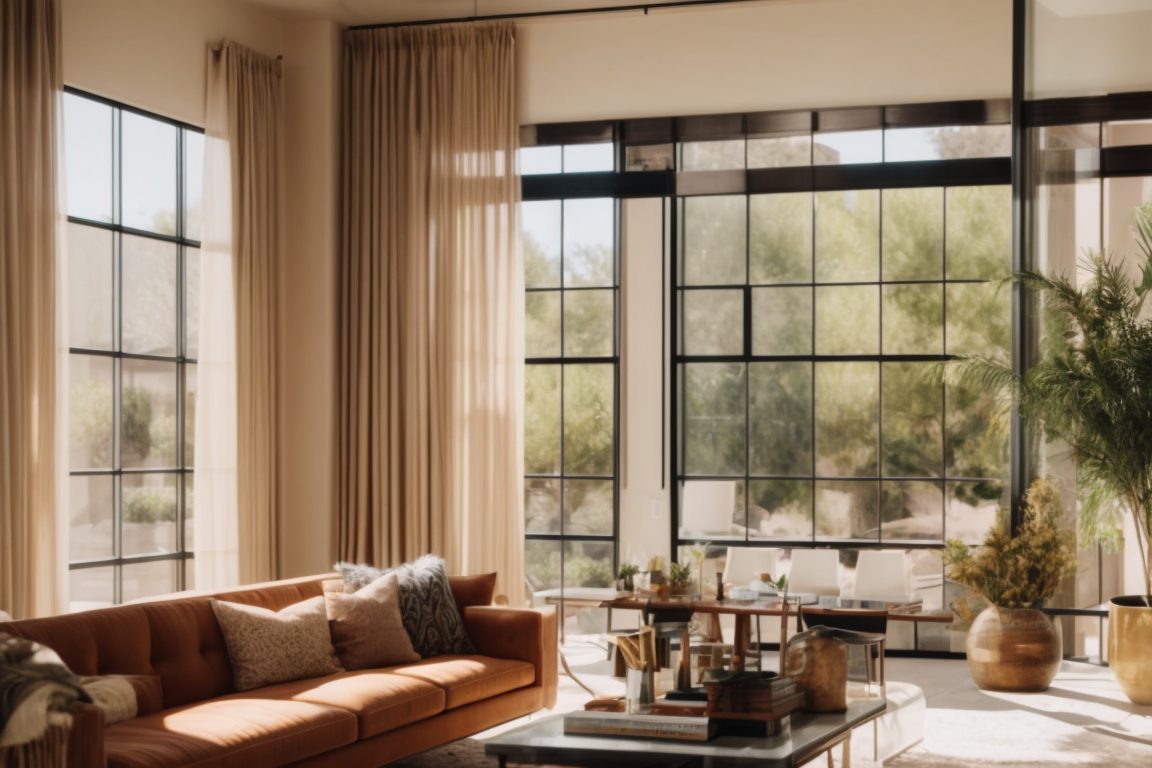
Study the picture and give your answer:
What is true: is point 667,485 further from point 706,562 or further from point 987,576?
point 987,576

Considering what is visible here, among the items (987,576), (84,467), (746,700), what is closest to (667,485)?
(987,576)

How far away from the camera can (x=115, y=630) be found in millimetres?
5242

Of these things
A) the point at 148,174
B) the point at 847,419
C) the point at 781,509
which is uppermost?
the point at 148,174

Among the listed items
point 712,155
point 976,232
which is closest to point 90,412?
point 712,155

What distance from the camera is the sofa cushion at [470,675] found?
5.99 metres

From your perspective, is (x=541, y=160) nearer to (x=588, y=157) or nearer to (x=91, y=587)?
(x=588, y=157)

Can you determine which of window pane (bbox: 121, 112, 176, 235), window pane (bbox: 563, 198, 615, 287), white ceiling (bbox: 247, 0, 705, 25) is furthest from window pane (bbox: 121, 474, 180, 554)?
white ceiling (bbox: 247, 0, 705, 25)

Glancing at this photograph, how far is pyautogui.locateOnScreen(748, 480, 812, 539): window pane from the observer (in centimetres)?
948

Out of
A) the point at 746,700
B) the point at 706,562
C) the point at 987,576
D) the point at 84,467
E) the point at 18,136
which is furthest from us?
the point at 706,562

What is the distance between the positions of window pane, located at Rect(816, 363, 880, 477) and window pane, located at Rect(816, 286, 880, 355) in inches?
5.1

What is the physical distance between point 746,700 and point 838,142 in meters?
5.48

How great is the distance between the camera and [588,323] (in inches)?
375

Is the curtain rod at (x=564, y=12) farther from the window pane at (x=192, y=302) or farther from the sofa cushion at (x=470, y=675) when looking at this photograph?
the sofa cushion at (x=470, y=675)

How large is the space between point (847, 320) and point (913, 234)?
0.77 meters
